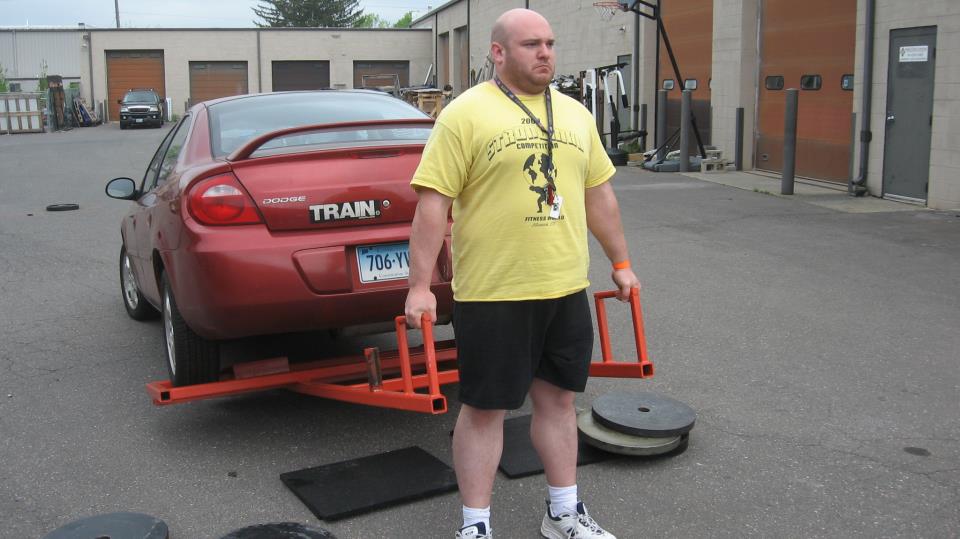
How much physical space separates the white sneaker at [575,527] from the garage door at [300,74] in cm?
5013

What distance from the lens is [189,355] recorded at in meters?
4.66

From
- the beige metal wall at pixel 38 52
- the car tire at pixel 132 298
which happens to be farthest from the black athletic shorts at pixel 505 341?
the beige metal wall at pixel 38 52

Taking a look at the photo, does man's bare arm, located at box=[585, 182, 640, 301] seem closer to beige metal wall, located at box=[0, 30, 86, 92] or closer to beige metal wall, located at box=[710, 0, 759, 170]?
beige metal wall, located at box=[710, 0, 759, 170]

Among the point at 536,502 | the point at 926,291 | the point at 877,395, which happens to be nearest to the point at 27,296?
the point at 536,502

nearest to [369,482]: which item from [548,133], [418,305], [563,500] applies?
[563,500]

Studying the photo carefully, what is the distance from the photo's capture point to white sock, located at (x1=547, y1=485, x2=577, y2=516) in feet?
11.2

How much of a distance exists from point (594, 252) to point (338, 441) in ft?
18.1

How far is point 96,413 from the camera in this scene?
16.3ft

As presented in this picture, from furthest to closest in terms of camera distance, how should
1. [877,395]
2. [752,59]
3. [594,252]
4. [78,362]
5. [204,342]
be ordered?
[752,59] < [594,252] < [78,362] < [877,395] < [204,342]

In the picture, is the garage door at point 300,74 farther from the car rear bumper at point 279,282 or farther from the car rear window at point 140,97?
the car rear bumper at point 279,282

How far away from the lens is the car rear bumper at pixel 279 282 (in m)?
4.27

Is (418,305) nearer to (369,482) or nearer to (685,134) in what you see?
(369,482)

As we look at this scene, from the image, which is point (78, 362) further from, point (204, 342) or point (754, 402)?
point (754, 402)

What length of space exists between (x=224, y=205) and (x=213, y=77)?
162 ft
